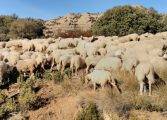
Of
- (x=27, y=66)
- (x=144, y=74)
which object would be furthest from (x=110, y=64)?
(x=27, y=66)

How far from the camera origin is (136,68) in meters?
20.0

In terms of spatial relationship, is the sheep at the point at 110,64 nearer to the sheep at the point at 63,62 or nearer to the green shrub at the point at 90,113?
the sheep at the point at 63,62

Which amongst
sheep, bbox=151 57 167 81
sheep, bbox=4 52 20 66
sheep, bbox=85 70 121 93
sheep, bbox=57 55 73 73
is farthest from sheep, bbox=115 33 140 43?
sheep, bbox=85 70 121 93

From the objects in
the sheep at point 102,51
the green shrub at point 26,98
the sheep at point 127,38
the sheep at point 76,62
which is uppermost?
the sheep at point 127,38

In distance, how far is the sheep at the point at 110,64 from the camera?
2152 centimetres

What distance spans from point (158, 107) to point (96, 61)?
21.1 feet

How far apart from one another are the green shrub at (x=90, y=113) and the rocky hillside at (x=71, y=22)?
39074 mm

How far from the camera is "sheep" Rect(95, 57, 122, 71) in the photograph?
21.5m

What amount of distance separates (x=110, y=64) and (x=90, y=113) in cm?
482

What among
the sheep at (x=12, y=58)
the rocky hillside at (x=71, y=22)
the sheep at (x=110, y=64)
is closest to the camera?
the sheep at (x=110, y=64)

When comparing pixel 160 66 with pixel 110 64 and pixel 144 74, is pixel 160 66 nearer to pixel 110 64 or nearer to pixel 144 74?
pixel 144 74

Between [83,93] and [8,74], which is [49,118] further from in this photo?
[8,74]

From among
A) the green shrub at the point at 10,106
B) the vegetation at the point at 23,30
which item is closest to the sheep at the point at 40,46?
the green shrub at the point at 10,106

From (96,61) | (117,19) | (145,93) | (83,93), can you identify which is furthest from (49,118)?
(117,19)
